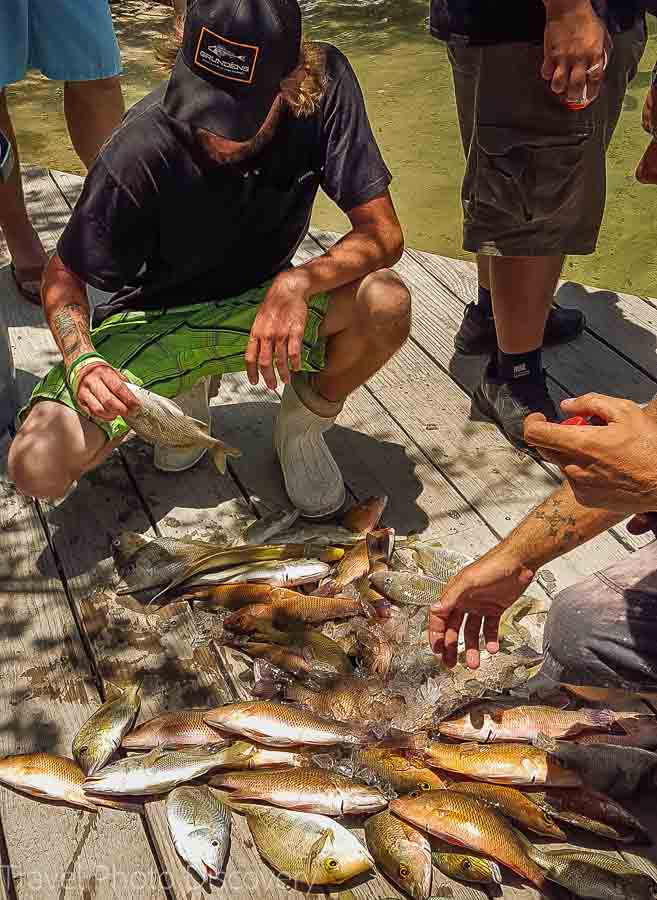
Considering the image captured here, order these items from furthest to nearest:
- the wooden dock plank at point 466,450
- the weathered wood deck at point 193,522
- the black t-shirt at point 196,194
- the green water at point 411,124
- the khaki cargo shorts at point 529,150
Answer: the green water at point 411,124 < the khaki cargo shorts at point 529,150 < the wooden dock plank at point 466,450 < the black t-shirt at point 196,194 < the weathered wood deck at point 193,522

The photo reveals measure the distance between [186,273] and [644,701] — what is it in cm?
190

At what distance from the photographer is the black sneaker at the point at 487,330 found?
13.2 feet

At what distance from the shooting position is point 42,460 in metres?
Result: 3.05

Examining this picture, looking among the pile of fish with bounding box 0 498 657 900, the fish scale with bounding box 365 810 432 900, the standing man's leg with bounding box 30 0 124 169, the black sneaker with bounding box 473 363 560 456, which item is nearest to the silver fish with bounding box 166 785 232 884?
the pile of fish with bounding box 0 498 657 900

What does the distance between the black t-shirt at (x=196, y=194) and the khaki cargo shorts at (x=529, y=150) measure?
0.48 m

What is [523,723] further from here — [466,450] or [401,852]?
[466,450]

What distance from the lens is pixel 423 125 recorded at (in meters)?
7.73

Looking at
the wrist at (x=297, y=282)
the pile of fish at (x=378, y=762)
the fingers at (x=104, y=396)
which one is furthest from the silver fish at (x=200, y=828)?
the wrist at (x=297, y=282)

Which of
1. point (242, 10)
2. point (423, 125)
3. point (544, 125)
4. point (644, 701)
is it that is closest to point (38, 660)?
point (644, 701)

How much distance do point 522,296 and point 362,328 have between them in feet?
2.35

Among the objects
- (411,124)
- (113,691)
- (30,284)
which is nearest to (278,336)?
(113,691)

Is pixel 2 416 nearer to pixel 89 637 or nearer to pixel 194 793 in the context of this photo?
pixel 89 637

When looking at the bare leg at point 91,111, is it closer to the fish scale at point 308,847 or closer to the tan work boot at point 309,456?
the tan work boot at point 309,456

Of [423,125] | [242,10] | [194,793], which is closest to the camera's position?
[194,793]
